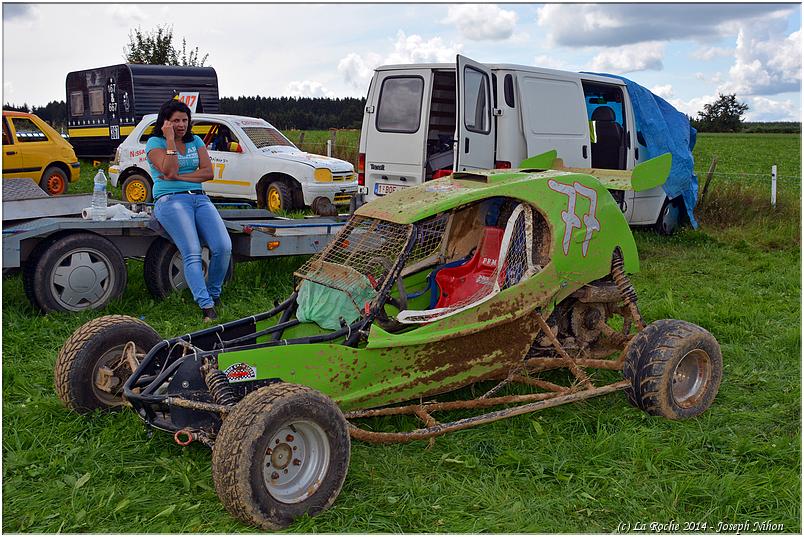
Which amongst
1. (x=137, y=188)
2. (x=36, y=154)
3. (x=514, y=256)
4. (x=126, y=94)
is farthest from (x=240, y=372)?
(x=126, y=94)

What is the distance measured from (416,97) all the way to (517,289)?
5.28 m

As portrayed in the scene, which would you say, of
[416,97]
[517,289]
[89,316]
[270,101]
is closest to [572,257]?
[517,289]

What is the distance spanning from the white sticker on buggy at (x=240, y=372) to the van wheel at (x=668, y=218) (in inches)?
367

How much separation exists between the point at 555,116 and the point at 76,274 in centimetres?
608

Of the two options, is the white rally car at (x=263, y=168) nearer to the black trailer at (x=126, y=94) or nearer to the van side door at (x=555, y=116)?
the van side door at (x=555, y=116)

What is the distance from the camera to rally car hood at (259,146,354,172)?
13656mm

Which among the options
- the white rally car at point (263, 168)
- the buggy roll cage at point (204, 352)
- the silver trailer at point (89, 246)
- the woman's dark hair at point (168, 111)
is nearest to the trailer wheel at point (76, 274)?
the silver trailer at point (89, 246)

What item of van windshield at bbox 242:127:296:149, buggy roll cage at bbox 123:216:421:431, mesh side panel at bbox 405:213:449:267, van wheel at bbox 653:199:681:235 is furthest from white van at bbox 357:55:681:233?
van windshield at bbox 242:127:296:149

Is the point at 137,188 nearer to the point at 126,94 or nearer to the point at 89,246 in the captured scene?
the point at 126,94

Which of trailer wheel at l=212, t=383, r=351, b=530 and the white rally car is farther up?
the white rally car

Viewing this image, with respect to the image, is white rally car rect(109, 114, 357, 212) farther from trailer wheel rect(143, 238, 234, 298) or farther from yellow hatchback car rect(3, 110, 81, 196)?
trailer wheel rect(143, 238, 234, 298)

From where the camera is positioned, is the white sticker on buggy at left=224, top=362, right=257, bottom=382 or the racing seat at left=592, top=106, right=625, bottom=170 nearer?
the white sticker on buggy at left=224, top=362, right=257, bottom=382

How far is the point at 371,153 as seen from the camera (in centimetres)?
1006

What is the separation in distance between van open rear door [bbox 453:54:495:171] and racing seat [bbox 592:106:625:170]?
3.01 metres
